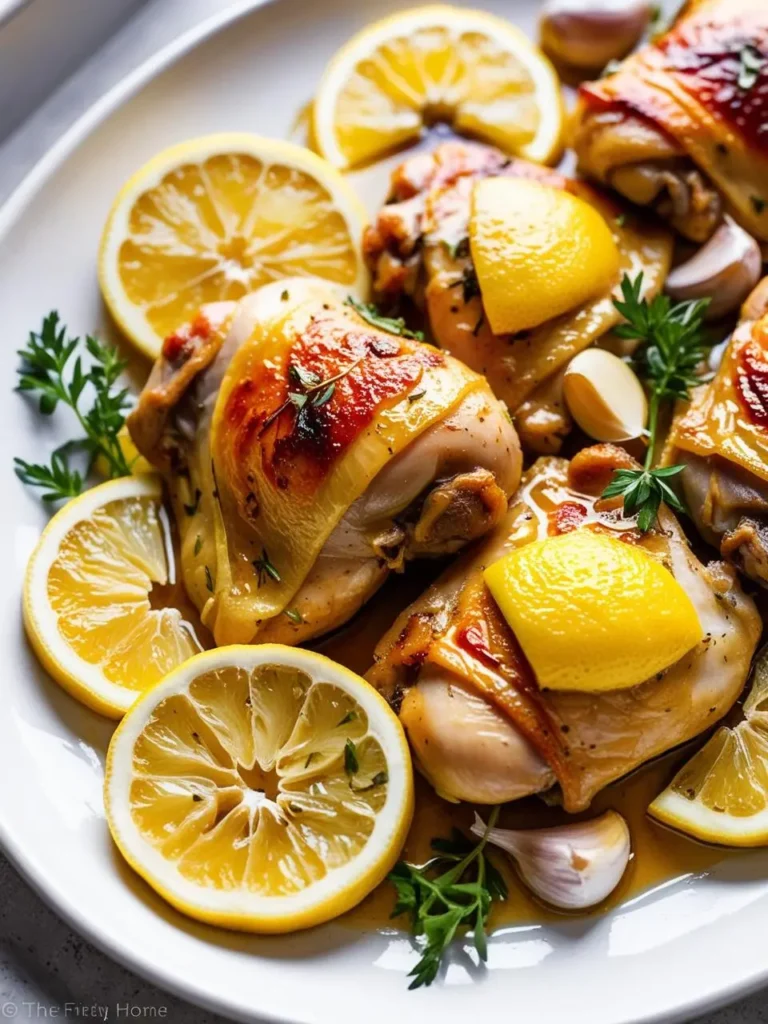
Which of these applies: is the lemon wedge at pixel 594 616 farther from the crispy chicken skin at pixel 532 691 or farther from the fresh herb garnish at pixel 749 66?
the fresh herb garnish at pixel 749 66

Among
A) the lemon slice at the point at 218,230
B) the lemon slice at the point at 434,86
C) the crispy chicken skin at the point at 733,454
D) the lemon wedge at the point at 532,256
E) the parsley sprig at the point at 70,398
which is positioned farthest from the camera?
the lemon slice at the point at 434,86

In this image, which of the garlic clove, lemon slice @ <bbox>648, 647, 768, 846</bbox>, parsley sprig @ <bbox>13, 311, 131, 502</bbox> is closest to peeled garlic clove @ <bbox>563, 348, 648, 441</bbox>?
lemon slice @ <bbox>648, 647, 768, 846</bbox>

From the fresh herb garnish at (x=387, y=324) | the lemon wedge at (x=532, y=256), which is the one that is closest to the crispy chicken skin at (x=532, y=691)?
the lemon wedge at (x=532, y=256)

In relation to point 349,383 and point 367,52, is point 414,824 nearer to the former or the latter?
point 349,383

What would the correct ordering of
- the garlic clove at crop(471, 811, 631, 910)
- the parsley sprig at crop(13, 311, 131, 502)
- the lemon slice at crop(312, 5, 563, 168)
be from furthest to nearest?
the lemon slice at crop(312, 5, 563, 168), the parsley sprig at crop(13, 311, 131, 502), the garlic clove at crop(471, 811, 631, 910)

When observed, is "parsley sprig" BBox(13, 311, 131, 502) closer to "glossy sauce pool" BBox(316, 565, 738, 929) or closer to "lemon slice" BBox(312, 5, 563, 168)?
"lemon slice" BBox(312, 5, 563, 168)

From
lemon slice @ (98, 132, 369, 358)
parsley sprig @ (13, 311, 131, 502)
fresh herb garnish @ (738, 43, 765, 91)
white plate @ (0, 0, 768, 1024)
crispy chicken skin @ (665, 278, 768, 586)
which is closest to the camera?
white plate @ (0, 0, 768, 1024)

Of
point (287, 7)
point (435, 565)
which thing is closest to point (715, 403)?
point (435, 565)
